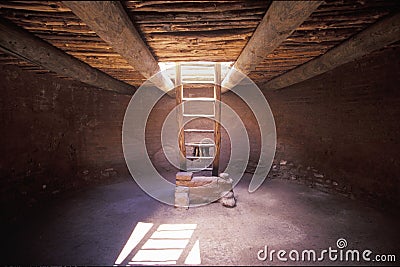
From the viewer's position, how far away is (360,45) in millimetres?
2658

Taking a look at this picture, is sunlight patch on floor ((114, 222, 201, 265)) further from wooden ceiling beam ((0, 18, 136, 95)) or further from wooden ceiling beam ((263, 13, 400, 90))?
wooden ceiling beam ((263, 13, 400, 90))

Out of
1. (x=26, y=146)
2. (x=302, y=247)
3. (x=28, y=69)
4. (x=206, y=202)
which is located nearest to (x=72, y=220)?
(x=26, y=146)

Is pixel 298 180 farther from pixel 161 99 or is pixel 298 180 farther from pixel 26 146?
pixel 26 146

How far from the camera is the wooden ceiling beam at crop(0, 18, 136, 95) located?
2354mm

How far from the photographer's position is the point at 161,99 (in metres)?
6.60

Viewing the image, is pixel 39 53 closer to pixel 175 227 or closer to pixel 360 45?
pixel 175 227

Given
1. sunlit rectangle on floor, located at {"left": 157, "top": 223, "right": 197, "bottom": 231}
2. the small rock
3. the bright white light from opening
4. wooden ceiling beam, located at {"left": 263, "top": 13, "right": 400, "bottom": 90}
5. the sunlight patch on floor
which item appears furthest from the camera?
the bright white light from opening

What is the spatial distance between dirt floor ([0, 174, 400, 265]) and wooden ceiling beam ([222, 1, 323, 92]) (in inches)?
94.1

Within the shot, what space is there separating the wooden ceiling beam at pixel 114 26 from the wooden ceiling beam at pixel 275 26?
1.30 m

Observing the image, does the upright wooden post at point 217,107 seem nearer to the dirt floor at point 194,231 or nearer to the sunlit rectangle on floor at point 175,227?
the dirt floor at point 194,231

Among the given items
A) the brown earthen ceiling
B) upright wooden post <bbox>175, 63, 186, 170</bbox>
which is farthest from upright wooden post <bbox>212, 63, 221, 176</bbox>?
the brown earthen ceiling

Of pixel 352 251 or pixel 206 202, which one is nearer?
pixel 352 251

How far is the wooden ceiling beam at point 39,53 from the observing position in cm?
235

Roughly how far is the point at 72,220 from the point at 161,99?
4003mm
